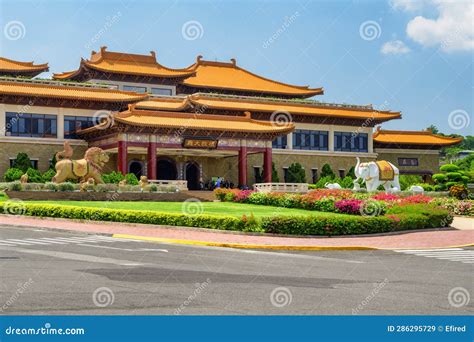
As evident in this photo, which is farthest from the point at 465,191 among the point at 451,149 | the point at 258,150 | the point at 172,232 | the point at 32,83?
the point at 451,149

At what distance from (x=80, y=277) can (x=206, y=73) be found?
54.7 m

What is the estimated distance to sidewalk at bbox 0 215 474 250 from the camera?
70.0 feet

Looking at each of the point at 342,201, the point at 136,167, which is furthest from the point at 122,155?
the point at 342,201

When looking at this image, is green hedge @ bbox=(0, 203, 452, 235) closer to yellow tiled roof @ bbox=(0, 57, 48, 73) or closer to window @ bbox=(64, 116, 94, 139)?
window @ bbox=(64, 116, 94, 139)

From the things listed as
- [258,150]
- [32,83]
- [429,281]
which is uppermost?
[32,83]

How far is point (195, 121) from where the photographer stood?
49.8 m

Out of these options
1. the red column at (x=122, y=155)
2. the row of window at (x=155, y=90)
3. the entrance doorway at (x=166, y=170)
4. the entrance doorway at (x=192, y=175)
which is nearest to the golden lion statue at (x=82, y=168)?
the red column at (x=122, y=155)

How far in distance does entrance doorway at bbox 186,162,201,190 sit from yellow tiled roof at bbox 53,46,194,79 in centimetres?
864

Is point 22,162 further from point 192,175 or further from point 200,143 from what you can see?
point 192,175

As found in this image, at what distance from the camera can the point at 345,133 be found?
6391 cm

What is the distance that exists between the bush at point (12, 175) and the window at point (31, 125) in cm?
556

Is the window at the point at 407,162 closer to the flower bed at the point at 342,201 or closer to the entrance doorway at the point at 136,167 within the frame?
the entrance doorway at the point at 136,167

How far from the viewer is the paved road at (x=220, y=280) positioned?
10078mm

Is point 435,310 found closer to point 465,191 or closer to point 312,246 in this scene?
point 312,246
